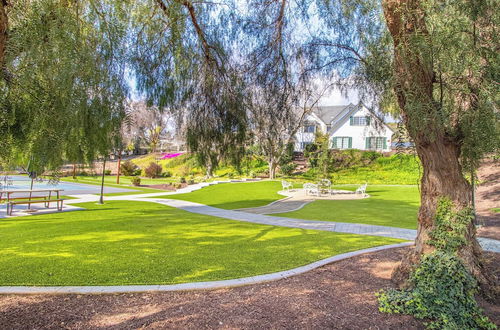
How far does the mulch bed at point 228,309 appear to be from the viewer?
130 inches

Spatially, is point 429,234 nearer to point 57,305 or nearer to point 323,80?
point 323,80

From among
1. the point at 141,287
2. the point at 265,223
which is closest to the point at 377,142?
the point at 141,287

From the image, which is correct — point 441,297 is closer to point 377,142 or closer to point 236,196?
point 377,142

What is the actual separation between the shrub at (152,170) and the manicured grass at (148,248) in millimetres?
19284

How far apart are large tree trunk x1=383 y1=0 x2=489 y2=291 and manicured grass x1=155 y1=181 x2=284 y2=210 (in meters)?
9.44

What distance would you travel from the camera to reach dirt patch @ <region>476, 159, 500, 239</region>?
8.26 metres

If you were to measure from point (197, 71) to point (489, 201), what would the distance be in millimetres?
13844

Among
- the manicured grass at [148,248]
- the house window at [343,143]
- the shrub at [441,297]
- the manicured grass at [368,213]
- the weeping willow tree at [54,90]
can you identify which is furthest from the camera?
the house window at [343,143]

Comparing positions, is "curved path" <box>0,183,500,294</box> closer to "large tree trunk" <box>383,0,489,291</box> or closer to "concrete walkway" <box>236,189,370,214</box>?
"concrete walkway" <box>236,189,370,214</box>

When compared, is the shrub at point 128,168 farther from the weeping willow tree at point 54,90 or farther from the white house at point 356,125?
the weeping willow tree at point 54,90

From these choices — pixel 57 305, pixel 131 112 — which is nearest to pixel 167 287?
pixel 57 305

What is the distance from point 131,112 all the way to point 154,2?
1.79 metres

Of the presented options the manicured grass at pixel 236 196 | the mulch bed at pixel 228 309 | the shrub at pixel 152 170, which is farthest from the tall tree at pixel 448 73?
the shrub at pixel 152 170

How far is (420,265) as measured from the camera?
13.3 feet
